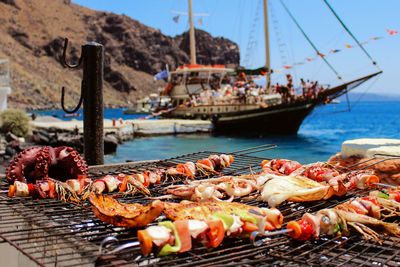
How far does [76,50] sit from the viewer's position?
5271 inches

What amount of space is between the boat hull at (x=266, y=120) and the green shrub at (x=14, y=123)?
47.0ft

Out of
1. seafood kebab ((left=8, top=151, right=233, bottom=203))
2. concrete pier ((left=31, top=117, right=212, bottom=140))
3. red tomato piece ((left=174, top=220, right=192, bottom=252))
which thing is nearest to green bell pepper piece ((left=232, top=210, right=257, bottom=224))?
red tomato piece ((left=174, top=220, right=192, bottom=252))

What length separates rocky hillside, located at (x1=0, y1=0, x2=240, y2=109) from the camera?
105m

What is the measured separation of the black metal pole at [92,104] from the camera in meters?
5.73

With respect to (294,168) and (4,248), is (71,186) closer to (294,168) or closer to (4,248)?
(4,248)

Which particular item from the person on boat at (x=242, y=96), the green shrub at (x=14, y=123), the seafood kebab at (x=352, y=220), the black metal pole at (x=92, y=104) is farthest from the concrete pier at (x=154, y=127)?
the seafood kebab at (x=352, y=220)

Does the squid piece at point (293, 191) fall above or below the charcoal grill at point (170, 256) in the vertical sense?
above

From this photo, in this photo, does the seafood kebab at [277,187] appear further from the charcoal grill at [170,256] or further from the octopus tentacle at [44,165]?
the octopus tentacle at [44,165]

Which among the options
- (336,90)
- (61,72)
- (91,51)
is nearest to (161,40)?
(61,72)

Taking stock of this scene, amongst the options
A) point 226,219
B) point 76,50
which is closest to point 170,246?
point 226,219

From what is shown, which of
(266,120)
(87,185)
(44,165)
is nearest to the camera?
(87,185)

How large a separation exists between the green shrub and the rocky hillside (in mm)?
70676

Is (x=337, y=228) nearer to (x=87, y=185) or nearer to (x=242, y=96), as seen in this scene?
(x=87, y=185)

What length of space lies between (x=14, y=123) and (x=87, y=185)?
20013mm
